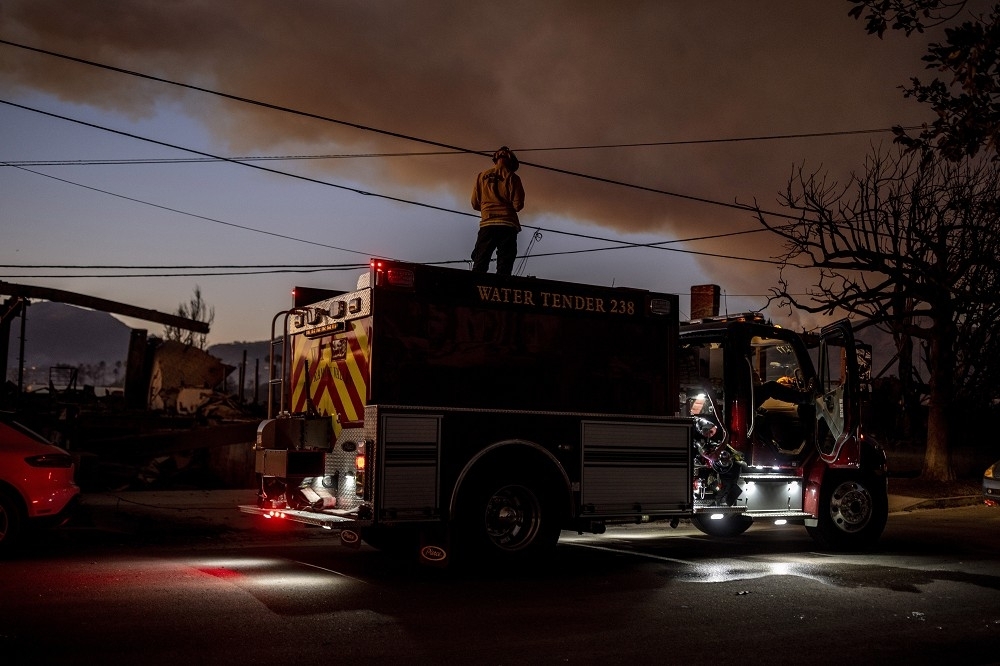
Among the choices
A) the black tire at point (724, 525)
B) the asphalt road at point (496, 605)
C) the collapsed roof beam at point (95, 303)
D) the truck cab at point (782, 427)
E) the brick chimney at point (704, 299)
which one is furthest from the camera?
the collapsed roof beam at point (95, 303)

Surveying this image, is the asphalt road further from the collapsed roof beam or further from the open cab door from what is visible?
the collapsed roof beam

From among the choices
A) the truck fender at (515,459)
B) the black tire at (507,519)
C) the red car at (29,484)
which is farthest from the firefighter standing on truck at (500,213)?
the red car at (29,484)

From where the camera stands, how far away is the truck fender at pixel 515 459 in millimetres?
8844

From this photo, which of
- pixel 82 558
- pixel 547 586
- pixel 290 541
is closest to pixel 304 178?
pixel 290 541

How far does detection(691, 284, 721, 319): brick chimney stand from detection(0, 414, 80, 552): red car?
32.9ft

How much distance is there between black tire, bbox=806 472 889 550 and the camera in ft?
37.1

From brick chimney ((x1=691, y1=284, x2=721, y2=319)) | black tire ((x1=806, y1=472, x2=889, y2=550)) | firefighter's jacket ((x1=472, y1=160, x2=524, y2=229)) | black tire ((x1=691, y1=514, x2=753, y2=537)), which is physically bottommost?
black tire ((x1=691, y1=514, x2=753, y2=537))

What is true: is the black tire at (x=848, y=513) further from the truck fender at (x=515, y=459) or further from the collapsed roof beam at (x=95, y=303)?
the collapsed roof beam at (x=95, y=303)

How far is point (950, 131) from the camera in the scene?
28.6 ft

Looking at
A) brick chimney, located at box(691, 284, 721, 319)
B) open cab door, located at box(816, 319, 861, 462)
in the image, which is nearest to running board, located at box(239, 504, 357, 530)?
open cab door, located at box(816, 319, 861, 462)

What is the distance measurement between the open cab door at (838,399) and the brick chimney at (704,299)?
4.26 metres

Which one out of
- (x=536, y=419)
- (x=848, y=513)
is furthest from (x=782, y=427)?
(x=536, y=419)

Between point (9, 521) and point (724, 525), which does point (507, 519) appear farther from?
point (9, 521)

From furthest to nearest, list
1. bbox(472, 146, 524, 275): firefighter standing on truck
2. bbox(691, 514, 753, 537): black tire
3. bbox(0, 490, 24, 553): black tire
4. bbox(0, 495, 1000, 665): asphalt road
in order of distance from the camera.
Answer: bbox(691, 514, 753, 537): black tire, bbox(472, 146, 524, 275): firefighter standing on truck, bbox(0, 490, 24, 553): black tire, bbox(0, 495, 1000, 665): asphalt road
